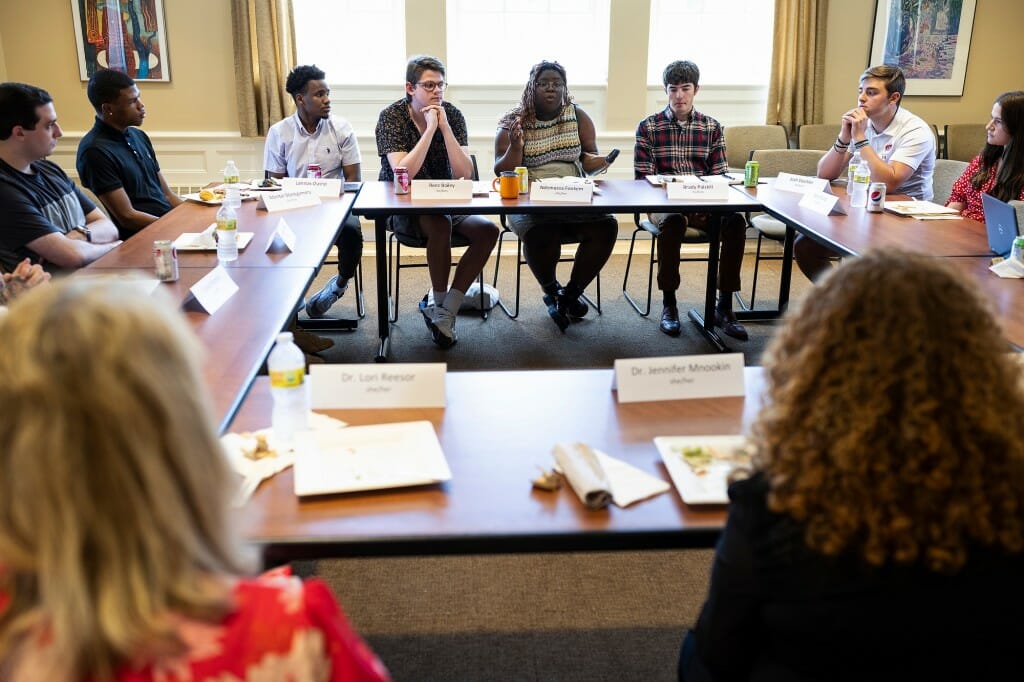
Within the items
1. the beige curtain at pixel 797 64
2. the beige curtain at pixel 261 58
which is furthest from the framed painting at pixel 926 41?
the beige curtain at pixel 261 58

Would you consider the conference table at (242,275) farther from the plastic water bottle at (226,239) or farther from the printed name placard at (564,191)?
the printed name placard at (564,191)

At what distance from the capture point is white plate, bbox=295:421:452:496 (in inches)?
52.4

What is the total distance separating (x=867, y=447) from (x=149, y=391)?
0.72 metres

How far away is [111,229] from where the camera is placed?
10.6ft

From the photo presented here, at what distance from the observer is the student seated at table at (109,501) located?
0.65 metres

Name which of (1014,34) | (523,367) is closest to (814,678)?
(523,367)

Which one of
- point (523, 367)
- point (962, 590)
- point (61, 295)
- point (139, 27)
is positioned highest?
point (139, 27)

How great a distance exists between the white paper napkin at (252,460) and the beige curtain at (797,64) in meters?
5.07

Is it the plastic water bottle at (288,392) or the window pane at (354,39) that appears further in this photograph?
the window pane at (354,39)

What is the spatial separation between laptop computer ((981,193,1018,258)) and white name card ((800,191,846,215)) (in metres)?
0.66

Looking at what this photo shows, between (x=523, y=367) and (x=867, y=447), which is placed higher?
(x=867, y=447)

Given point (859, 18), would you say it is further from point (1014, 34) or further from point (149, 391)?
point (149, 391)

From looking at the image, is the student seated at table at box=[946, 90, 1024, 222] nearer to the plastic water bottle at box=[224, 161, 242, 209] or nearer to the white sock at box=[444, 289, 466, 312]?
the white sock at box=[444, 289, 466, 312]

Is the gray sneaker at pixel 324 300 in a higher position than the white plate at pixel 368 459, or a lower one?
lower
